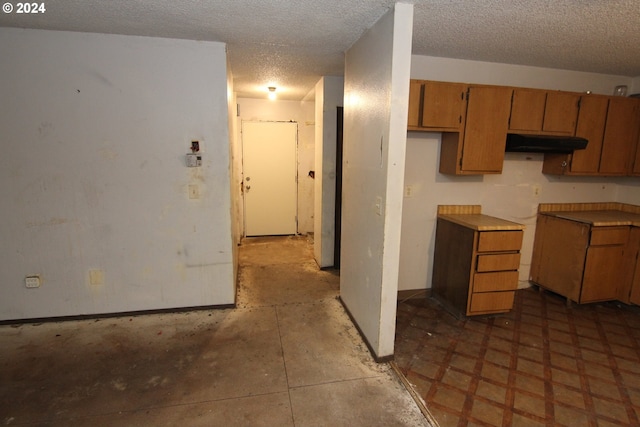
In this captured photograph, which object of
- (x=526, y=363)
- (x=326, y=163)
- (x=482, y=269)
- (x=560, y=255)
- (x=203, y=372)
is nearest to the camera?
(x=203, y=372)

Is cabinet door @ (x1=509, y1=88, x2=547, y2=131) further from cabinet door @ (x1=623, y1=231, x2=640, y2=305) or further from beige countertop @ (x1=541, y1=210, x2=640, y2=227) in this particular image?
cabinet door @ (x1=623, y1=231, x2=640, y2=305)

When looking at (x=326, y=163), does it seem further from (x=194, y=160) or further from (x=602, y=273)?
(x=602, y=273)

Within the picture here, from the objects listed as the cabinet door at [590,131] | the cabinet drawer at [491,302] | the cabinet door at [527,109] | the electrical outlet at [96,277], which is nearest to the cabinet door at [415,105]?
the cabinet door at [527,109]

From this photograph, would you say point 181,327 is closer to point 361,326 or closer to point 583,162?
point 361,326

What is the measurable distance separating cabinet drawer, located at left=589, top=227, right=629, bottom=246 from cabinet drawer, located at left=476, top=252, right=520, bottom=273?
0.84m

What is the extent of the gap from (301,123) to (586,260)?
166 inches

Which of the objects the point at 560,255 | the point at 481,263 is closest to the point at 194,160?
the point at 481,263

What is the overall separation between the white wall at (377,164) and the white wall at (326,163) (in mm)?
1086

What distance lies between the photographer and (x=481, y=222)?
9.59 ft

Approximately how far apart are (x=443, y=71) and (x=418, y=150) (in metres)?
0.75

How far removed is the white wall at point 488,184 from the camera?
3182 millimetres

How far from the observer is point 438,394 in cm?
204

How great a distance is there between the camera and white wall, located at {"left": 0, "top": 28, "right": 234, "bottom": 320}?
2.57 m

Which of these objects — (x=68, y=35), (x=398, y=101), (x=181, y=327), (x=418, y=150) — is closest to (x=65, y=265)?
(x=181, y=327)
